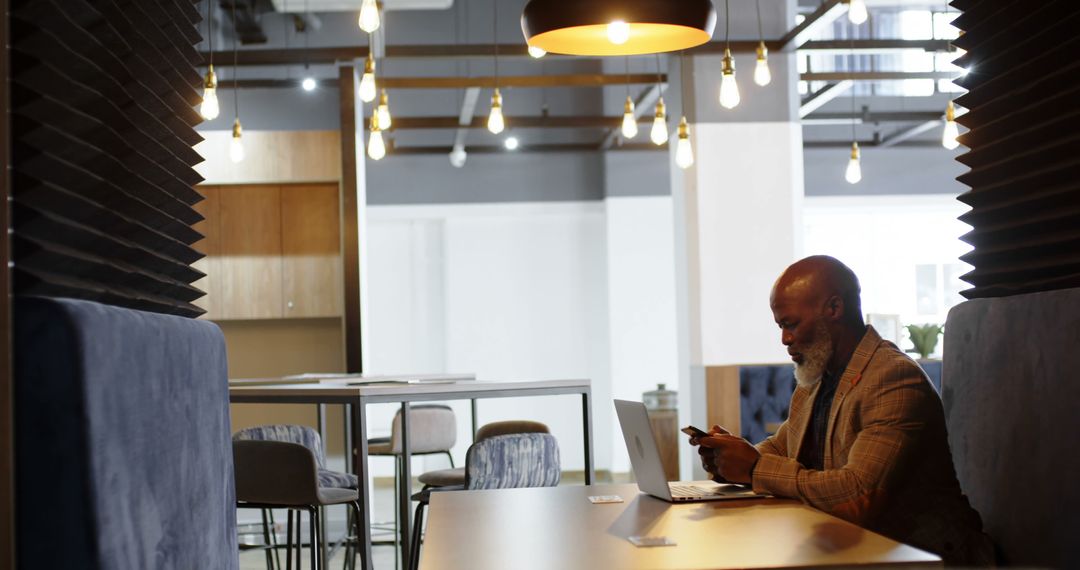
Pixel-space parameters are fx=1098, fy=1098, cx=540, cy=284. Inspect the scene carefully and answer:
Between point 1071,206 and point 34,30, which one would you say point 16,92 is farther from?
point 1071,206

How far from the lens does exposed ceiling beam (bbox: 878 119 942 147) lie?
11.6 m

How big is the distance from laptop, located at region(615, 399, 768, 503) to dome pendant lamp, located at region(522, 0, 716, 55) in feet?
3.15

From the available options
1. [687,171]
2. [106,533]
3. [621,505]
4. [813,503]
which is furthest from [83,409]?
[687,171]

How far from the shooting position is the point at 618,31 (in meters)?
2.80

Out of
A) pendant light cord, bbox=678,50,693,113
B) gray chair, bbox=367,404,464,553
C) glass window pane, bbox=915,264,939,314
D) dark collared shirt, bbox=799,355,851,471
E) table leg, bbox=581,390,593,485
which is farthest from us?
glass window pane, bbox=915,264,939,314

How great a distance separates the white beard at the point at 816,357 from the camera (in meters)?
2.99

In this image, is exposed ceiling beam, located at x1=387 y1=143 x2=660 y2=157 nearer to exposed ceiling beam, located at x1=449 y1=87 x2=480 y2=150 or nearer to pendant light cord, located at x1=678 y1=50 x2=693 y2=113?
exposed ceiling beam, located at x1=449 y1=87 x2=480 y2=150

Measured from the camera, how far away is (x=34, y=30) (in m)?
2.17

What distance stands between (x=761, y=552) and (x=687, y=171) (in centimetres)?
598


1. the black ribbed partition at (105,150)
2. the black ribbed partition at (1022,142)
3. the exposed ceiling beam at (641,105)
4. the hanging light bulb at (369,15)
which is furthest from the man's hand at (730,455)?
the exposed ceiling beam at (641,105)

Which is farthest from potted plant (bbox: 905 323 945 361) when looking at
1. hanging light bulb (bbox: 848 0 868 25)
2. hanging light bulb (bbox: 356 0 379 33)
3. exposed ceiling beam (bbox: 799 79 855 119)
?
Answer: hanging light bulb (bbox: 356 0 379 33)

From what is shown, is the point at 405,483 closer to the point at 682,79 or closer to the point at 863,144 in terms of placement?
the point at 682,79

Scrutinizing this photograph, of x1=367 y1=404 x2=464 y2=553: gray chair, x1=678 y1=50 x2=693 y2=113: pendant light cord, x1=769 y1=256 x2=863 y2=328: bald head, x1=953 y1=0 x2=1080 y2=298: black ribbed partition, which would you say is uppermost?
x1=678 y1=50 x2=693 y2=113: pendant light cord

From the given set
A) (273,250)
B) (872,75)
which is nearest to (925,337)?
(872,75)
